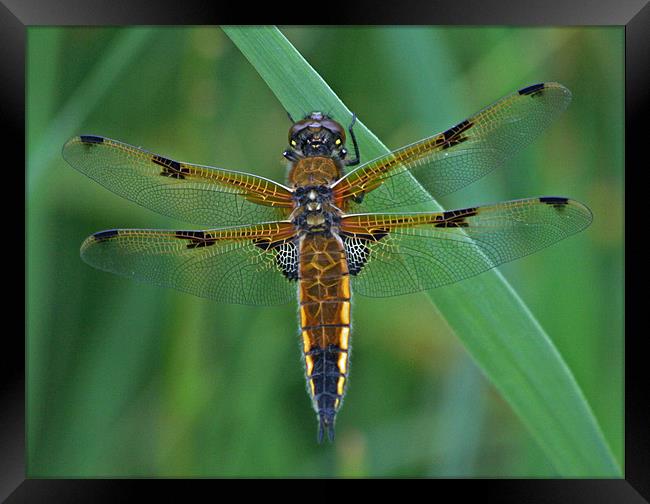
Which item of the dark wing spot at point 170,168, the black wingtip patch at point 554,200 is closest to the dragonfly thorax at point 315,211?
the dark wing spot at point 170,168

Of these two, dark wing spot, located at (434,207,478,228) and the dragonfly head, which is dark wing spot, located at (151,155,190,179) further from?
dark wing spot, located at (434,207,478,228)

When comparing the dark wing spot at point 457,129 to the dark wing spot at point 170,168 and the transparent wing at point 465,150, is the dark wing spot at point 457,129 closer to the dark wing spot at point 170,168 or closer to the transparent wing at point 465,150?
the transparent wing at point 465,150

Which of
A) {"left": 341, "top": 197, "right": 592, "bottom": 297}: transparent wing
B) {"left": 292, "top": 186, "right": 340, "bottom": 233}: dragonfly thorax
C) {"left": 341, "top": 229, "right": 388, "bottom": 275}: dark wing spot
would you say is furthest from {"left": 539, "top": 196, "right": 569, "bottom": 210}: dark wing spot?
{"left": 292, "top": 186, "right": 340, "bottom": 233}: dragonfly thorax

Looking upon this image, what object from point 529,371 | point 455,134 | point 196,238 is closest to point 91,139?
point 196,238

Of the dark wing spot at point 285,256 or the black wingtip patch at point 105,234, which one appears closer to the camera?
the black wingtip patch at point 105,234
